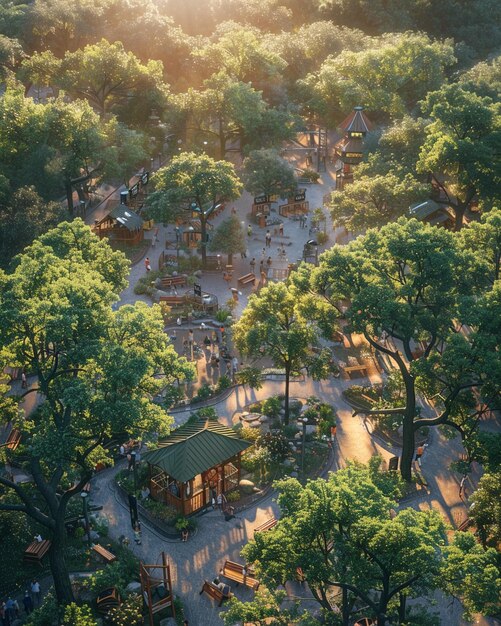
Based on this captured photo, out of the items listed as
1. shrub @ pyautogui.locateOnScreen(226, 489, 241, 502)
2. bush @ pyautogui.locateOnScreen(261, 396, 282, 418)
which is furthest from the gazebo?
bush @ pyautogui.locateOnScreen(261, 396, 282, 418)

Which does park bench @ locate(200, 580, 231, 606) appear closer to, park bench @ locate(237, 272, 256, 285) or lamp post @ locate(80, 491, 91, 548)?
lamp post @ locate(80, 491, 91, 548)

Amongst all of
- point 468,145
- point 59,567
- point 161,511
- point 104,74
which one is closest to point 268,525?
point 161,511

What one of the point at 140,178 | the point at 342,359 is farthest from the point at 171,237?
the point at 342,359

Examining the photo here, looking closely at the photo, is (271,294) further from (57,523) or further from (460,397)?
(57,523)

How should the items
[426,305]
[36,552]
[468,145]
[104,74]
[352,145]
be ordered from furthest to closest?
[104,74]
[352,145]
[468,145]
[426,305]
[36,552]

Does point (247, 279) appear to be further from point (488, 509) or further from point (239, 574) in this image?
point (488, 509)

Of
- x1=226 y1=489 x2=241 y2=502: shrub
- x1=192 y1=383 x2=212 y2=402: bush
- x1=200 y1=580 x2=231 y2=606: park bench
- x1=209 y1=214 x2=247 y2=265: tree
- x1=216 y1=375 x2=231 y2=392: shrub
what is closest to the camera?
x1=200 y1=580 x2=231 y2=606: park bench
